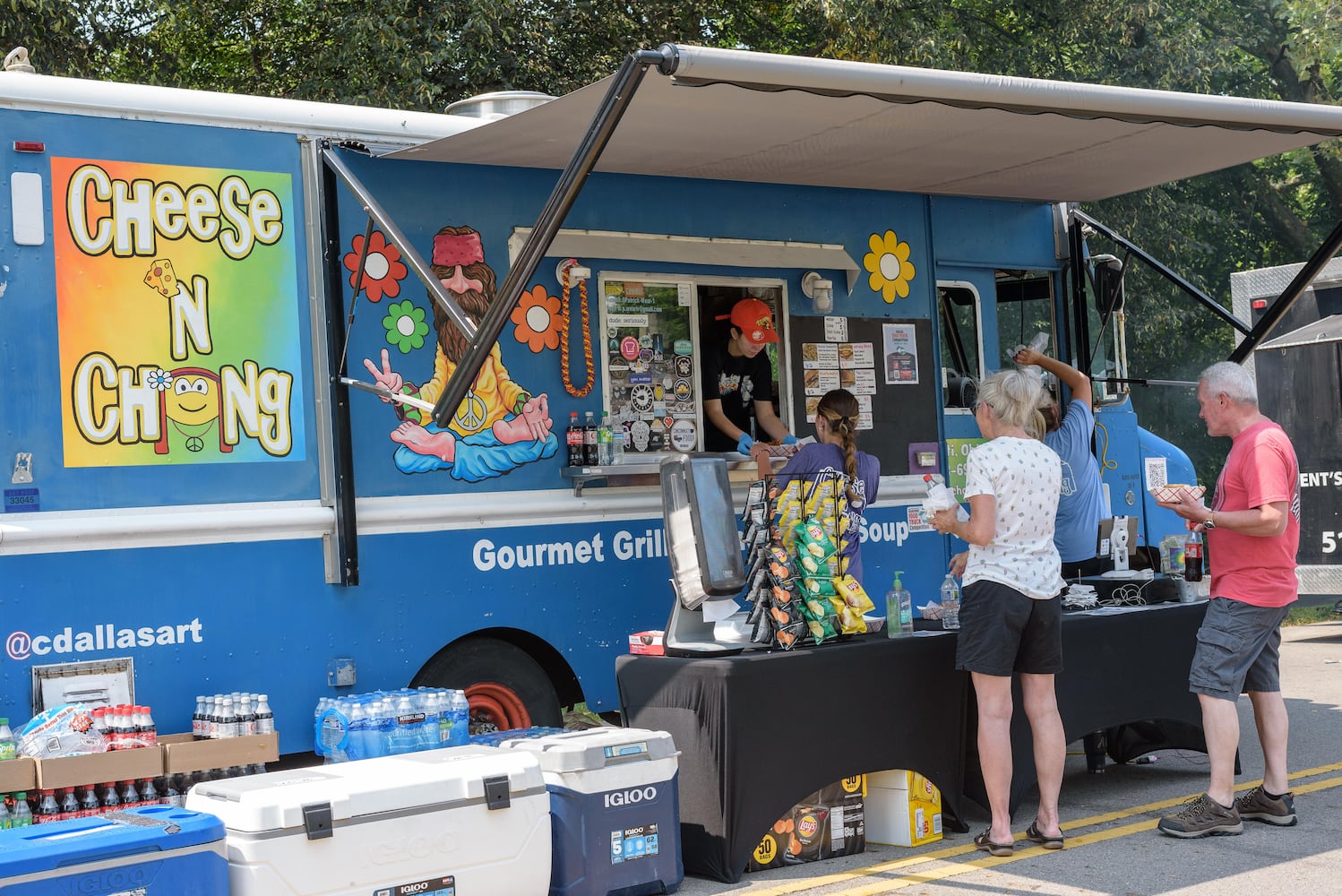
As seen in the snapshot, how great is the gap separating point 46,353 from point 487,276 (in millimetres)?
1986

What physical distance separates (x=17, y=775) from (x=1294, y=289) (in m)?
6.75

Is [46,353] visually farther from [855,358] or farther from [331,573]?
[855,358]

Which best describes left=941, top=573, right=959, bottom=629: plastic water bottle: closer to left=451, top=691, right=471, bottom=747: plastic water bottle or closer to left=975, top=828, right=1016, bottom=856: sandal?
left=975, top=828, right=1016, bottom=856: sandal

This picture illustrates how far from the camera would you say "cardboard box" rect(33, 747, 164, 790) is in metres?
5.05

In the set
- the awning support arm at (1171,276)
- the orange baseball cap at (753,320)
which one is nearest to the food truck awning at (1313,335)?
the awning support arm at (1171,276)

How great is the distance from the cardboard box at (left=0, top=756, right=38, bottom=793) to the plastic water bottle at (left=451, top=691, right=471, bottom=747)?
1612 mm

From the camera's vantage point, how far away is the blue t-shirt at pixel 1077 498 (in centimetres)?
788

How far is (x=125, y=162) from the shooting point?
583cm

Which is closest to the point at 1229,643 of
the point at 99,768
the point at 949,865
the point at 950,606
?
the point at 950,606

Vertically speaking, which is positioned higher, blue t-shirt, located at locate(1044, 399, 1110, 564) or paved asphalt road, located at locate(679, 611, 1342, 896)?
blue t-shirt, located at locate(1044, 399, 1110, 564)

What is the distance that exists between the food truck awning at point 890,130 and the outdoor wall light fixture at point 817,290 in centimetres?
50

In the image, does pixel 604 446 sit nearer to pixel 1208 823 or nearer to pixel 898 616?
pixel 898 616

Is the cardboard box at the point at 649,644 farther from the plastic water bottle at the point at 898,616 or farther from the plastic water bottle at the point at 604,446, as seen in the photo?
the plastic water bottle at the point at 604,446

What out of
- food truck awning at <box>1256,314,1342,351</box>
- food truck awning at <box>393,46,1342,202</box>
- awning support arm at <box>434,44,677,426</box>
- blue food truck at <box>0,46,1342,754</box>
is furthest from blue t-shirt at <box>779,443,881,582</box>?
food truck awning at <box>1256,314,1342,351</box>
